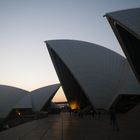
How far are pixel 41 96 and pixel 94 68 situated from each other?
44.1ft

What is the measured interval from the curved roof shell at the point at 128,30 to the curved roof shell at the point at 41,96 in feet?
80.2

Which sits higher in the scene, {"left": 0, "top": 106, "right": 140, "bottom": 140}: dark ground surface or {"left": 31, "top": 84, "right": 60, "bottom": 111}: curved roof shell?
{"left": 31, "top": 84, "right": 60, "bottom": 111}: curved roof shell

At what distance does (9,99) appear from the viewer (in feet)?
141

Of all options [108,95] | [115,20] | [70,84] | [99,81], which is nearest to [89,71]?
[99,81]

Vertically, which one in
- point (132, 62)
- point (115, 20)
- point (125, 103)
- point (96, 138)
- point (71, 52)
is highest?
point (71, 52)

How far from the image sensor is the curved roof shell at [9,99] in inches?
1640

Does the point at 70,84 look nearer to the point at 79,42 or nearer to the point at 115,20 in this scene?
the point at 79,42

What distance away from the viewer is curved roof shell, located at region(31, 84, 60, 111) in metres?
44.8

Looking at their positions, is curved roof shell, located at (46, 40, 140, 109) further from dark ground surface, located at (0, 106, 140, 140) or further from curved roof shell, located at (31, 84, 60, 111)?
dark ground surface, located at (0, 106, 140, 140)

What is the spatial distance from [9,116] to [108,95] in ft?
53.0

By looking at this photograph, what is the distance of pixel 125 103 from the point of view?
117ft

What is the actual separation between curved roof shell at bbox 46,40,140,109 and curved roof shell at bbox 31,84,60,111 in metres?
9.13

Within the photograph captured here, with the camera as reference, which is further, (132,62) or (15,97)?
(15,97)

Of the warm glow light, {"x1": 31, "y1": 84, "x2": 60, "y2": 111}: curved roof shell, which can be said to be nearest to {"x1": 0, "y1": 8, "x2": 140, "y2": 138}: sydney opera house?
{"x1": 31, "y1": 84, "x2": 60, "y2": 111}: curved roof shell
